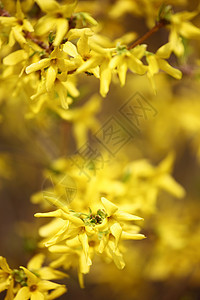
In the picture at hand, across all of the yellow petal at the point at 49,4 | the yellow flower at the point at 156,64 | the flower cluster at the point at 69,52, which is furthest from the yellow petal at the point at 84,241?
the yellow petal at the point at 49,4

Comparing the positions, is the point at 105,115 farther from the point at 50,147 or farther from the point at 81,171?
the point at 81,171

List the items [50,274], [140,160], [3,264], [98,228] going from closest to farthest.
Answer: [98,228] < [3,264] < [50,274] < [140,160]

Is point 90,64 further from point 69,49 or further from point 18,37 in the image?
point 18,37

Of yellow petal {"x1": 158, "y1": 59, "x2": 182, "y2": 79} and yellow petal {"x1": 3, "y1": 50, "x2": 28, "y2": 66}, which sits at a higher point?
yellow petal {"x1": 3, "y1": 50, "x2": 28, "y2": 66}

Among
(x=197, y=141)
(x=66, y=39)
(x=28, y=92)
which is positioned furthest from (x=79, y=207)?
(x=197, y=141)

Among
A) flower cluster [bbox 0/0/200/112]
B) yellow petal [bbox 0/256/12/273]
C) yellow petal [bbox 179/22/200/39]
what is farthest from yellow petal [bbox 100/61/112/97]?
yellow petal [bbox 0/256/12/273]

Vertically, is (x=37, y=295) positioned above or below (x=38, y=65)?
below

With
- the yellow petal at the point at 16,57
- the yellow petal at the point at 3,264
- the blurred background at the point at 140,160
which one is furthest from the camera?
the blurred background at the point at 140,160

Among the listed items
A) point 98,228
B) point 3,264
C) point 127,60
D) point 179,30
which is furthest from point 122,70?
Answer: point 3,264

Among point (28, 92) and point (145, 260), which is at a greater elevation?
point (28, 92)

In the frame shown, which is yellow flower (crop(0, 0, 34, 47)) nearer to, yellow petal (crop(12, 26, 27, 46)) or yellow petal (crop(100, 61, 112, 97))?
yellow petal (crop(12, 26, 27, 46))

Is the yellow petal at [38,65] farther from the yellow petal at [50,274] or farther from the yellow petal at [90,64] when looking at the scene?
the yellow petal at [50,274]
